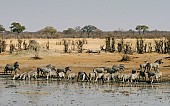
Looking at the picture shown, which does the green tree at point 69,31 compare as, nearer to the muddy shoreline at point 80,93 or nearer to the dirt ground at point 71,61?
the dirt ground at point 71,61

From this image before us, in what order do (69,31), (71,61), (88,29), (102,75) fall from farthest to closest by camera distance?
(69,31)
(88,29)
(71,61)
(102,75)

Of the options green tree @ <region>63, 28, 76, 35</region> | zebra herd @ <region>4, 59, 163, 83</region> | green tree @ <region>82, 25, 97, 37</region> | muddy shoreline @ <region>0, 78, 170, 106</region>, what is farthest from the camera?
green tree @ <region>63, 28, 76, 35</region>

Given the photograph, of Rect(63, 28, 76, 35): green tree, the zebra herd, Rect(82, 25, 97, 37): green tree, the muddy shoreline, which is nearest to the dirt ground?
the zebra herd

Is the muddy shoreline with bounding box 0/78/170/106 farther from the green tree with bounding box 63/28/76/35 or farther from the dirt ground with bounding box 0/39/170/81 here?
the green tree with bounding box 63/28/76/35

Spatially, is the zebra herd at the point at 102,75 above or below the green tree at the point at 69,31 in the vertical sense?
below

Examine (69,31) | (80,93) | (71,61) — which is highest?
(69,31)

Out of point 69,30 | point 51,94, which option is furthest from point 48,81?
point 69,30

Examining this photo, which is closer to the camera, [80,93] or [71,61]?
[80,93]

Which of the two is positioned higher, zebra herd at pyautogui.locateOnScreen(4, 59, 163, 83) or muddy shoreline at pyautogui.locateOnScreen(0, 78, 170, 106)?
zebra herd at pyautogui.locateOnScreen(4, 59, 163, 83)

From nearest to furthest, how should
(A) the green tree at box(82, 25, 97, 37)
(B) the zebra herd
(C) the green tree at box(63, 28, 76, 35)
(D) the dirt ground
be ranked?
(B) the zebra herd
(D) the dirt ground
(A) the green tree at box(82, 25, 97, 37)
(C) the green tree at box(63, 28, 76, 35)

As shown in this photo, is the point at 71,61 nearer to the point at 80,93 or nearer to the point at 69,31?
the point at 80,93

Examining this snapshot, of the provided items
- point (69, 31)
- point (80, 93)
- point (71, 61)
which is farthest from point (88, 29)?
point (80, 93)

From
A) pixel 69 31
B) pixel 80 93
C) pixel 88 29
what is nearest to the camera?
pixel 80 93

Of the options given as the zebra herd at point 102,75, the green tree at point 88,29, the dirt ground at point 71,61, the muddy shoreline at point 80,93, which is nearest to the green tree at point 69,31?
the green tree at point 88,29
